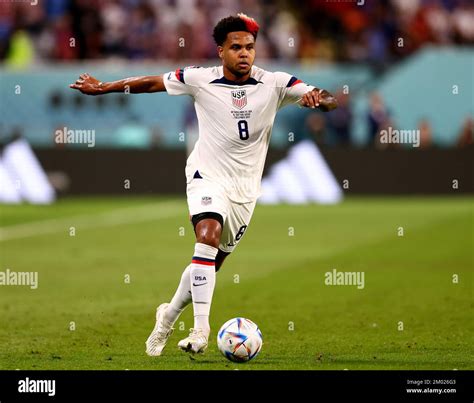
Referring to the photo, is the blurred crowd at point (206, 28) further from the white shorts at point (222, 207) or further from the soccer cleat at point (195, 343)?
the soccer cleat at point (195, 343)

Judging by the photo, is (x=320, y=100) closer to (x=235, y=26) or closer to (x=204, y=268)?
(x=235, y=26)

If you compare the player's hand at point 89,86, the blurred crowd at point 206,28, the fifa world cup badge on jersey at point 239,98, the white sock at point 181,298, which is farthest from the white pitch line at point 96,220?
the fifa world cup badge on jersey at point 239,98

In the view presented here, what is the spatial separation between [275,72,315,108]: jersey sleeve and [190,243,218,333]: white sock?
149 cm

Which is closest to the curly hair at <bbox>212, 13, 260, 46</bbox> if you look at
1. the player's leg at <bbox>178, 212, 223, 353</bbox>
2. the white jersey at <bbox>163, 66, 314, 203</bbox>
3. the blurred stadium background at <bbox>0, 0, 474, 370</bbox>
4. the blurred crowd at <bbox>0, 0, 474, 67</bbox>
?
the white jersey at <bbox>163, 66, 314, 203</bbox>

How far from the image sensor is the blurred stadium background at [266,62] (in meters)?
30.8

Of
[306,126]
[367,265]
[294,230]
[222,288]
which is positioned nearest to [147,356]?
[222,288]

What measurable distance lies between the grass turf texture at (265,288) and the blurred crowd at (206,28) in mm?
5522

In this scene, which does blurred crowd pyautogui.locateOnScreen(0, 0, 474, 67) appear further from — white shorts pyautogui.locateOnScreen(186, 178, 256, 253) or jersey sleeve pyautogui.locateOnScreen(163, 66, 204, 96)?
white shorts pyautogui.locateOnScreen(186, 178, 256, 253)

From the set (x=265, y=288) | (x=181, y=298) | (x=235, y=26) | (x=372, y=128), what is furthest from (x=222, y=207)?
(x=372, y=128)

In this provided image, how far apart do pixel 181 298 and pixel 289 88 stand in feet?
6.47

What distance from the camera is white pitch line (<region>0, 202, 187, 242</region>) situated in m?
22.1

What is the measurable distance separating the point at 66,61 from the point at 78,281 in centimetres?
1676
